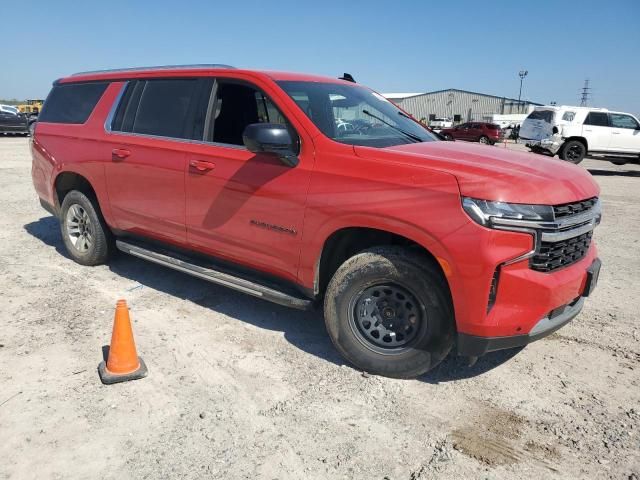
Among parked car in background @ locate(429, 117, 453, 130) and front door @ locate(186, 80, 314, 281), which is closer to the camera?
front door @ locate(186, 80, 314, 281)

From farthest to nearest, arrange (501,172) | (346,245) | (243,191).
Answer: (243,191) < (346,245) < (501,172)

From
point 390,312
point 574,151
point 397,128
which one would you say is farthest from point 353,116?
point 574,151

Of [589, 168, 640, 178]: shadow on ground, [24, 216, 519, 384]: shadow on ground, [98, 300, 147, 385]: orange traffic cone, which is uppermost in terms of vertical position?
[98, 300, 147, 385]: orange traffic cone

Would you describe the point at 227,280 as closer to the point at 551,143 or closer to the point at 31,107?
the point at 551,143

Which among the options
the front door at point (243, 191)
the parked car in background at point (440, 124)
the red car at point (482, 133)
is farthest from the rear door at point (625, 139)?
the parked car in background at point (440, 124)

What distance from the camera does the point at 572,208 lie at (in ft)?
9.69

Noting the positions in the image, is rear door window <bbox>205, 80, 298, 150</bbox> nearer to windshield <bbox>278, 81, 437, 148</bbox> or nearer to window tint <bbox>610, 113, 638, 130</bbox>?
windshield <bbox>278, 81, 437, 148</bbox>

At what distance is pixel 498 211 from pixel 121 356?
2.46 m

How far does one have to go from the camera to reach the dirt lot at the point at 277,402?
98.1 inches

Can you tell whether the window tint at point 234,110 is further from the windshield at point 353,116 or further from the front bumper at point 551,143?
the front bumper at point 551,143

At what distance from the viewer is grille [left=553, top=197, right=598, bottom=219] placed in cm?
283

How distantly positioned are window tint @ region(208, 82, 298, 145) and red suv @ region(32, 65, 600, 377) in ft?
0.04

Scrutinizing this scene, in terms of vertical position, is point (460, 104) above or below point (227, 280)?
above

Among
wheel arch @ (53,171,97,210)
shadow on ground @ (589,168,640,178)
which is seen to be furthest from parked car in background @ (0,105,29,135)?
shadow on ground @ (589,168,640,178)
